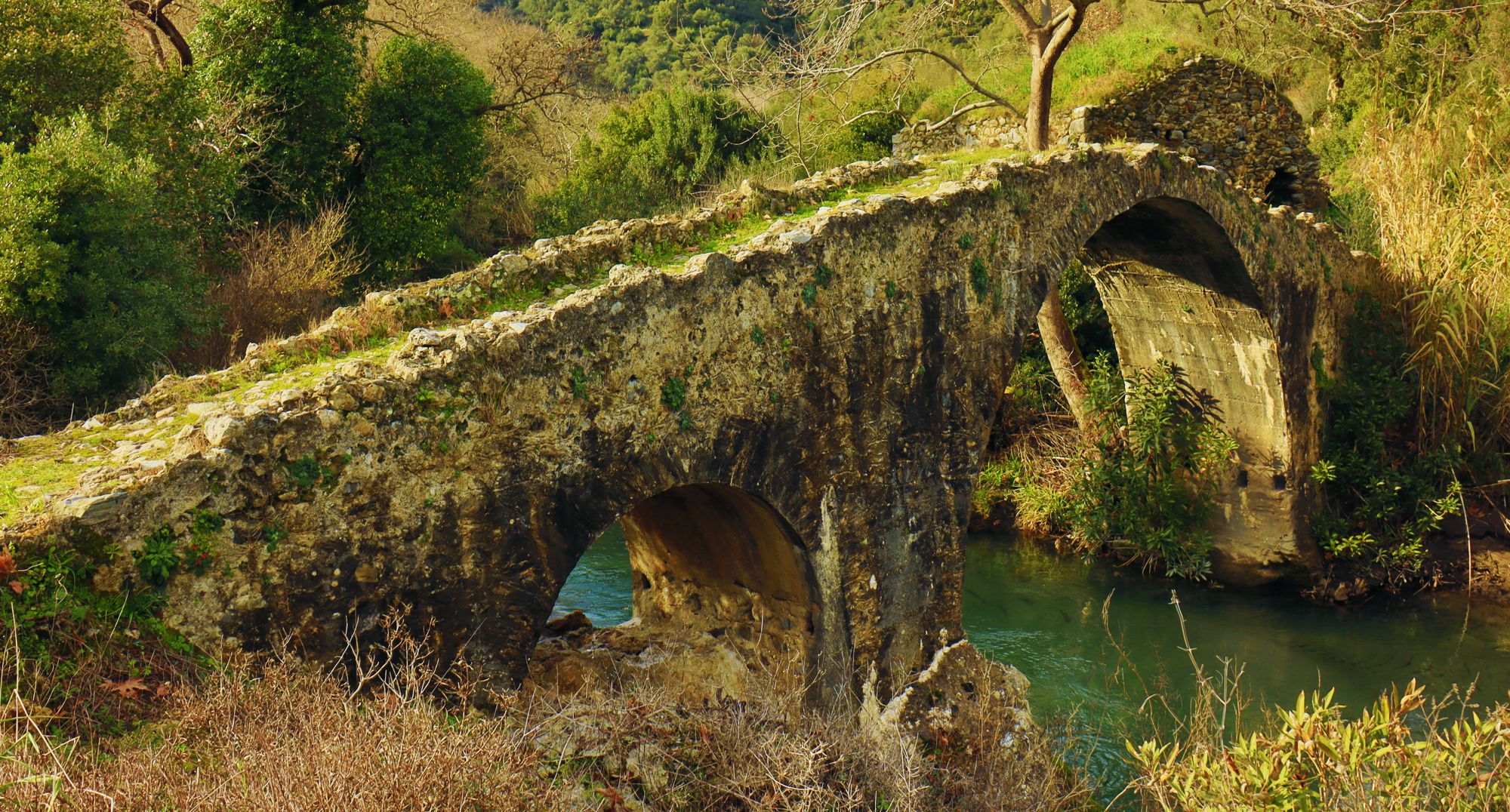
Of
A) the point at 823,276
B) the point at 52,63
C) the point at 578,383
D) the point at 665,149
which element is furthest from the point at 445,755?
the point at 665,149

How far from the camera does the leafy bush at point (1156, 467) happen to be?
1273 centimetres

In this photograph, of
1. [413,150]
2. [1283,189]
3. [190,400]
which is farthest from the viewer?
[413,150]

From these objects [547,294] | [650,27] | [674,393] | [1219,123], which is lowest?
[674,393]

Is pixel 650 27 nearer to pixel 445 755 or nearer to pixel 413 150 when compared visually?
pixel 413 150

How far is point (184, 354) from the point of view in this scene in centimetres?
1173

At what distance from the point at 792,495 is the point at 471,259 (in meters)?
15.1

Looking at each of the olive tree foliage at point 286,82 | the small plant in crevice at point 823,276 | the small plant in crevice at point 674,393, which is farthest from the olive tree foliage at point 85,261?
the small plant in crevice at point 823,276

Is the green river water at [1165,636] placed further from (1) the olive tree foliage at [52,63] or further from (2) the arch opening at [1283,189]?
(1) the olive tree foliage at [52,63]

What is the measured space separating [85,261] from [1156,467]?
11036 millimetres

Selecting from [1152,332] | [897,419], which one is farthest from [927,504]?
[1152,332]

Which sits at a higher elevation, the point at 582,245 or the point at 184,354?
the point at 582,245

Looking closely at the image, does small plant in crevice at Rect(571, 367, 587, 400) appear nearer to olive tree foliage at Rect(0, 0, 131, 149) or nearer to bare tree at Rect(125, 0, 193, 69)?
olive tree foliage at Rect(0, 0, 131, 149)

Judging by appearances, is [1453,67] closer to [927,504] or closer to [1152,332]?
[1152,332]

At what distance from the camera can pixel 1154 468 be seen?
12828mm
